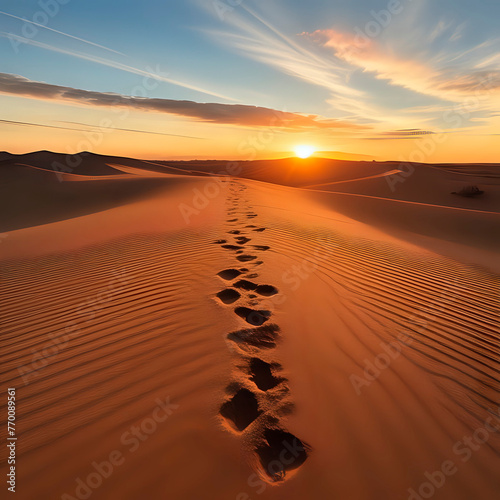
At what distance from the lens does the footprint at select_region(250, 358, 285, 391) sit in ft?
7.35

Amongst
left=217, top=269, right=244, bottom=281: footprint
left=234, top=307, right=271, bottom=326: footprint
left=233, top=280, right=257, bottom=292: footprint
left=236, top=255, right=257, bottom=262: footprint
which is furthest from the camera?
left=236, top=255, right=257, bottom=262: footprint

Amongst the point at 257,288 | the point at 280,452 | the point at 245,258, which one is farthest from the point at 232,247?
the point at 280,452

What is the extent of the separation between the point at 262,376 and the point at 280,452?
2.09 ft

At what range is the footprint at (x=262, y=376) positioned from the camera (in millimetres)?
2240

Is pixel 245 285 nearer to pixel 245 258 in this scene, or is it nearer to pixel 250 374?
pixel 245 258

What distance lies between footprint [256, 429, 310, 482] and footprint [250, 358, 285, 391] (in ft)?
1.32

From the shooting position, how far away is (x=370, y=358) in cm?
261

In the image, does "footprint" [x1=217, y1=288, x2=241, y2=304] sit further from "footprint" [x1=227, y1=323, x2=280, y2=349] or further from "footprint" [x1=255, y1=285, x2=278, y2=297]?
"footprint" [x1=227, y1=323, x2=280, y2=349]

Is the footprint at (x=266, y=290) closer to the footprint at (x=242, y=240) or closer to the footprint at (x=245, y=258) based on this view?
the footprint at (x=245, y=258)

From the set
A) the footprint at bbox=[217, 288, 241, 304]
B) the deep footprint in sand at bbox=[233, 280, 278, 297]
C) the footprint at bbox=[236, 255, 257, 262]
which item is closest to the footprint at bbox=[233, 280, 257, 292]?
Answer: the deep footprint in sand at bbox=[233, 280, 278, 297]

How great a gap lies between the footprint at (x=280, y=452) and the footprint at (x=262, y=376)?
15.8 inches

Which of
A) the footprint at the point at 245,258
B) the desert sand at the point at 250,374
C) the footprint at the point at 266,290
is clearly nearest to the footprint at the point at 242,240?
the desert sand at the point at 250,374

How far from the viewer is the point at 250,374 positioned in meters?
2.32

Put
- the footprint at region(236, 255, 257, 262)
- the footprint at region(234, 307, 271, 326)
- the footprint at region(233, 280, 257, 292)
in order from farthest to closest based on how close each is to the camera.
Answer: the footprint at region(236, 255, 257, 262) → the footprint at region(233, 280, 257, 292) → the footprint at region(234, 307, 271, 326)
